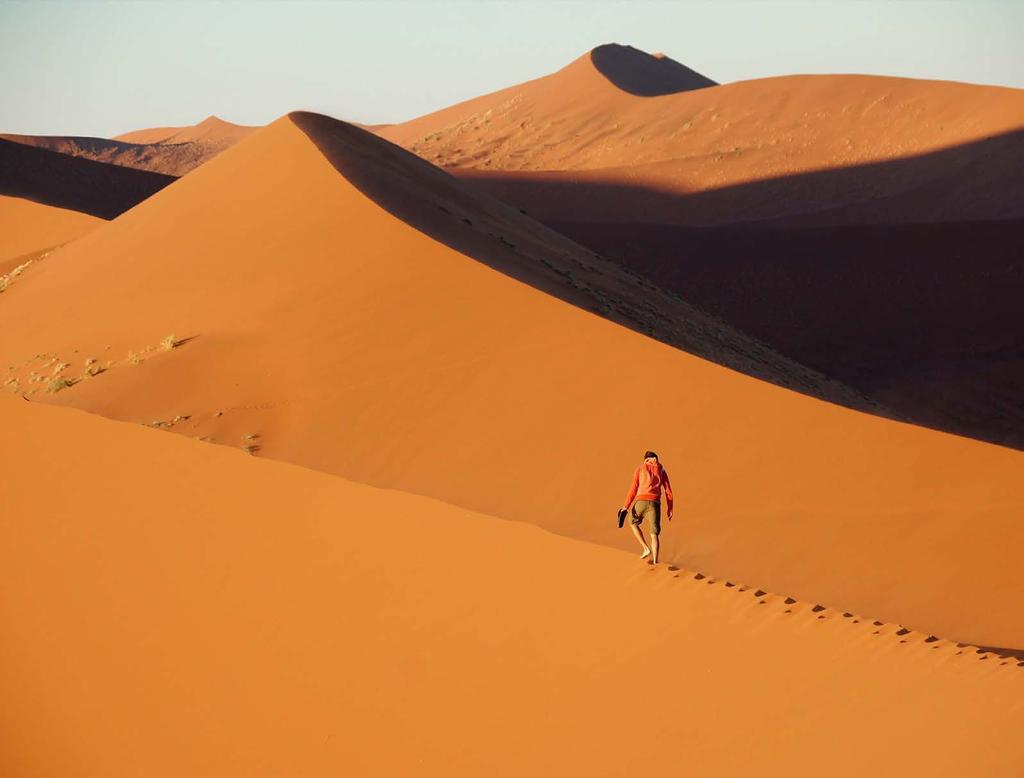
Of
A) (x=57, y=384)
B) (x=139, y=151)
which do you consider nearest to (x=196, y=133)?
(x=139, y=151)

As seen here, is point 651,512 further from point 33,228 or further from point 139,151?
point 139,151

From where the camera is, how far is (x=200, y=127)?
133 metres

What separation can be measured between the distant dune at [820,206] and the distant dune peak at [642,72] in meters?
1.95

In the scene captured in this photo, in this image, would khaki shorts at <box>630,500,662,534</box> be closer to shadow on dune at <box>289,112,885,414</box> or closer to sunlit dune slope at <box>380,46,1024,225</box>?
shadow on dune at <box>289,112,885,414</box>

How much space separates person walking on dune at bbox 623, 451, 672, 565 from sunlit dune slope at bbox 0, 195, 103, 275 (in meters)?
22.4

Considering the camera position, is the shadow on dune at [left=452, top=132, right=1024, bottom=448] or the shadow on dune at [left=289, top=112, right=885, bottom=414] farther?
the shadow on dune at [left=452, top=132, right=1024, bottom=448]

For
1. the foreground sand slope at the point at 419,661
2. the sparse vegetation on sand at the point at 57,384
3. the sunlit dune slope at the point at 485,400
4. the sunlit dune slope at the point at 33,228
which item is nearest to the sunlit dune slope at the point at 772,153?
the sunlit dune slope at the point at 33,228

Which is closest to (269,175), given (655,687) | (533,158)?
(655,687)

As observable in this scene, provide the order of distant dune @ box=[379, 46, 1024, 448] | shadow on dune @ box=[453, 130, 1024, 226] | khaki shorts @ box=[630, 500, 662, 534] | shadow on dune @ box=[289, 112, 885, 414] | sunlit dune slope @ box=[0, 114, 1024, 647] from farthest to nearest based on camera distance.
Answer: shadow on dune @ box=[453, 130, 1024, 226], distant dune @ box=[379, 46, 1024, 448], shadow on dune @ box=[289, 112, 885, 414], sunlit dune slope @ box=[0, 114, 1024, 647], khaki shorts @ box=[630, 500, 662, 534]

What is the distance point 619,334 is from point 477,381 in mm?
1626

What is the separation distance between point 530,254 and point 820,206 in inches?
1064

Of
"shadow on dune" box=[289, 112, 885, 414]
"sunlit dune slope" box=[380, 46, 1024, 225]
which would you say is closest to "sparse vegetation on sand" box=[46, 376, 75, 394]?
"shadow on dune" box=[289, 112, 885, 414]

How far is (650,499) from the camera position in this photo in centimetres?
866

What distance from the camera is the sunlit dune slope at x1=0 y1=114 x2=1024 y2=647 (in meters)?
9.47
